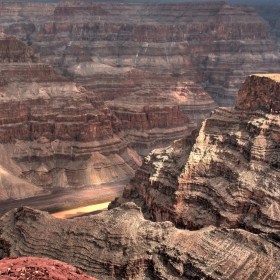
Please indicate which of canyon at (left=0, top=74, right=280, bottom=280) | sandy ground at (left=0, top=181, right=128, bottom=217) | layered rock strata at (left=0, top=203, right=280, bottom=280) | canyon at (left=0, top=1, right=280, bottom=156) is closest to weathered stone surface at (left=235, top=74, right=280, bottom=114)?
canyon at (left=0, top=74, right=280, bottom=280)

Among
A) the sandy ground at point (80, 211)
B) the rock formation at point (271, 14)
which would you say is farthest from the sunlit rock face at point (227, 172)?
the rock formation at point (271, 14)

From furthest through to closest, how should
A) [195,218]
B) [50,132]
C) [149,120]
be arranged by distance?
[149,120] → [50,132] → [195,218]

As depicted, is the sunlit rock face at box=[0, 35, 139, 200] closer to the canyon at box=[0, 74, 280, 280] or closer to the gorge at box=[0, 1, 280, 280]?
the gorge at box=[0, 1, 280, 280]

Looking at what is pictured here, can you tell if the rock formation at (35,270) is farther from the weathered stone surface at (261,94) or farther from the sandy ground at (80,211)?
the sandy ground at (80,211)

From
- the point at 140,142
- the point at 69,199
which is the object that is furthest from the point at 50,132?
the point at 140,142

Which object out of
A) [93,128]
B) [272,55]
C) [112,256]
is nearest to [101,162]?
[93,128]

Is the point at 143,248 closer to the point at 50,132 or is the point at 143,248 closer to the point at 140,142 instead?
the point at 50,132

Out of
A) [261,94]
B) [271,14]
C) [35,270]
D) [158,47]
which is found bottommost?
[158,47]
